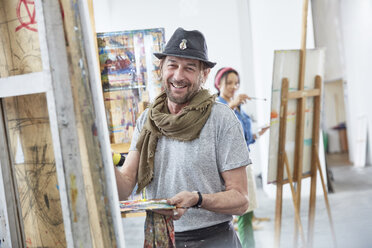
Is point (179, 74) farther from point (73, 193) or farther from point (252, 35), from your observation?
point (252, 35)

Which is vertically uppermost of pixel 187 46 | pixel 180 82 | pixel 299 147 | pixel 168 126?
pixel 187 46

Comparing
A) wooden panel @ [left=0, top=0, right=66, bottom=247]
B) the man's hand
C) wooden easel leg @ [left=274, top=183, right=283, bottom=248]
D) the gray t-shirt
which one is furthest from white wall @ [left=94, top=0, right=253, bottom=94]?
wooden panel @ [left=0, top=0, right=66, bottom=247]

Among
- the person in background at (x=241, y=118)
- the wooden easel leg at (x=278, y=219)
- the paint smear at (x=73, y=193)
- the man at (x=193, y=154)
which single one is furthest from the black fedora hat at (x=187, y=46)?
the person in background at (x=241, y=118)

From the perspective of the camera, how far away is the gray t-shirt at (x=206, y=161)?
1.57 meters

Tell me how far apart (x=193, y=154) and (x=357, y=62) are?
7.41 meters

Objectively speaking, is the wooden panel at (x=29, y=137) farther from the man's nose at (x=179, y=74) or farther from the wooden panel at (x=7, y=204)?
the man's nose at (x=179, y=74)

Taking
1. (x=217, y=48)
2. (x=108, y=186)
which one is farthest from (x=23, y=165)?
(x=217, y=48)

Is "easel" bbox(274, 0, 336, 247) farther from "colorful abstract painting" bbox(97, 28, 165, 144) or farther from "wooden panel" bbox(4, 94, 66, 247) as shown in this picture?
"wooden panel" bbox(4, 94, 66, 247)

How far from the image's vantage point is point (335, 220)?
4633mm

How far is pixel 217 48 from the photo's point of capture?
6582 mm

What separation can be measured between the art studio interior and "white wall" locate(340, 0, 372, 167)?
7.04ft

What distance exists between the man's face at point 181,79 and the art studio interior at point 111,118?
2 cm

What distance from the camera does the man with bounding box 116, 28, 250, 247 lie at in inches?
61.7

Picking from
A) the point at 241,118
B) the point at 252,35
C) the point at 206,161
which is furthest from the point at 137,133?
the point at 252,35
